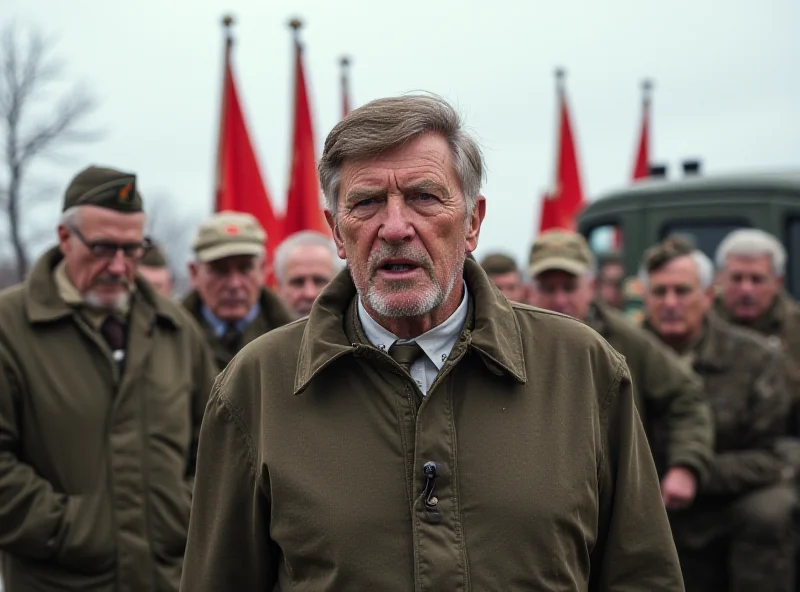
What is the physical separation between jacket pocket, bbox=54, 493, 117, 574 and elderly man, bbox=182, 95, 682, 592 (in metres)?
1.24

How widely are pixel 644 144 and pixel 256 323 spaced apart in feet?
32.2

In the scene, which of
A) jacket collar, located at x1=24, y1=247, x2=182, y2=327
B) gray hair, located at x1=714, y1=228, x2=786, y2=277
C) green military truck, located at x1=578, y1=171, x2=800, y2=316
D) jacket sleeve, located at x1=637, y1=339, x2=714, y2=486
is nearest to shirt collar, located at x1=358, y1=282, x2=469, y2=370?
jacket collar, located at x1=24, y1=247, x2=182, y2=327

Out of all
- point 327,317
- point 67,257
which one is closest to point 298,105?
point 67,257

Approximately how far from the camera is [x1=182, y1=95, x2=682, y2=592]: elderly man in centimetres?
263

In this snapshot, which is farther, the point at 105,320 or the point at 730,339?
the point at 730,339

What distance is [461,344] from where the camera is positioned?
2768 mm

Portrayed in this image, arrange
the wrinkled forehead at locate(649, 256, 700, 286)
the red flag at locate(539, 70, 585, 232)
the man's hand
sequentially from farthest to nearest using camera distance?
the red flag at locate(539, 70, 585, 232)
the wrinkled forehead at locate(649, 256, 700, 286)
the man's hand

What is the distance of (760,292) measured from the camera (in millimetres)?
6977

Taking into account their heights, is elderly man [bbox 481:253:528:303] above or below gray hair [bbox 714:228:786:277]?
below

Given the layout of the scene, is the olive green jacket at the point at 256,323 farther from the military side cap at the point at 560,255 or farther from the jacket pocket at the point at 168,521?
the military side cap at the point at 560,255

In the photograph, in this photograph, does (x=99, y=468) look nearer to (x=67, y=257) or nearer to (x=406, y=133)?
(x=67, y=257)

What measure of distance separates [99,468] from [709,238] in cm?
582

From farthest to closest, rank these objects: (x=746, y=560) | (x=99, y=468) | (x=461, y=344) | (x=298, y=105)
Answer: (x=298, y=105), (x=746, y=560), (x=99, y=468), (x=461, y=344)

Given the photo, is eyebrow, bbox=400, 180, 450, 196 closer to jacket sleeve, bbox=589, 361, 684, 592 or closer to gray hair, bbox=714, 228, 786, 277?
jacket sleeve, bbox=589, 361, 684, 592
